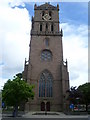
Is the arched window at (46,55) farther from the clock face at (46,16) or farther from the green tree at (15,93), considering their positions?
the green tree at (15,93)

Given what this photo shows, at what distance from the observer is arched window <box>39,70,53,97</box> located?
46344 mm

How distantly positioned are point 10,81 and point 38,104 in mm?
17553

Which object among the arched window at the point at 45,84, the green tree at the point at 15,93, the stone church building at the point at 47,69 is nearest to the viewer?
the green tree at the point at 15,93

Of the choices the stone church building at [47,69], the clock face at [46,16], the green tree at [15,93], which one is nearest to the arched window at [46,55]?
the stone church building at [47,69]

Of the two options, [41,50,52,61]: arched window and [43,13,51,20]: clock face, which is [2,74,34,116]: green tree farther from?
[43,13,51,20]: clock face

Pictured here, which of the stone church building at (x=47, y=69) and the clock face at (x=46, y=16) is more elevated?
the clock face at (x=46, y=16)

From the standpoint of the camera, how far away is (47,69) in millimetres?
48031

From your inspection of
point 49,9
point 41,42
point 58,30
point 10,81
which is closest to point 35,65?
point 41,42

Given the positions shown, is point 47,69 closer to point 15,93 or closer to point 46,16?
point 15,93

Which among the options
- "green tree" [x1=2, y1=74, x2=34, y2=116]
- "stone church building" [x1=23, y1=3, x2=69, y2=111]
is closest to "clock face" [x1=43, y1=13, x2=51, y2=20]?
"stone church building" [x1=23, y1=3, x2=69, y2=111]

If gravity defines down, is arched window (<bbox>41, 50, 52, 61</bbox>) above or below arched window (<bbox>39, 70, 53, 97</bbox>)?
above

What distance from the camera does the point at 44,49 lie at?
50875 mm

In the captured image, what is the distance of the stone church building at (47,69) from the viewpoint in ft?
148

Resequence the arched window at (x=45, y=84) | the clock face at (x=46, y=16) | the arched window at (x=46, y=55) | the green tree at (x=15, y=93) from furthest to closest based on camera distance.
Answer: the clock face at (x=46, y=16), the arched window at (x=46, y=55), the arched window at (x=45, y=84), the green tree at (x=15, y=93)
